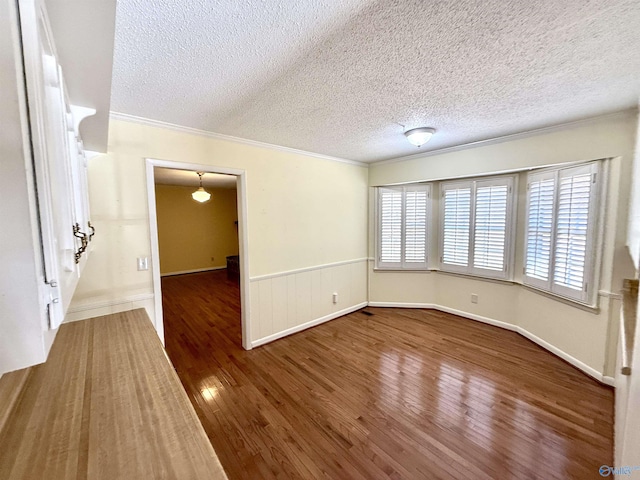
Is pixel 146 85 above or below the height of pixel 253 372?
above

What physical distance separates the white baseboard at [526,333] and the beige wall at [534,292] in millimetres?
24

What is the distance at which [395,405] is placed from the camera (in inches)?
81.5

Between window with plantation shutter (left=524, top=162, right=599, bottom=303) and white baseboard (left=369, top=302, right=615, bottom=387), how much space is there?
621 mm

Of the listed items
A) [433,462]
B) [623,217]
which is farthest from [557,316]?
[433,462]

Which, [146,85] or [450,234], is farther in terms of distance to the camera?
[450,234]

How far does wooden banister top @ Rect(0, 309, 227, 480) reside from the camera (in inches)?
28.9

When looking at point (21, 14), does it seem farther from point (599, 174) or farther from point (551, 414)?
point (599, 174)

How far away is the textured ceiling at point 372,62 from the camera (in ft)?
3.67

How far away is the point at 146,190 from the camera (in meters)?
2.21

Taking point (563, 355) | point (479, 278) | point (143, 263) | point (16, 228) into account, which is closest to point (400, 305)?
point (479, 278)

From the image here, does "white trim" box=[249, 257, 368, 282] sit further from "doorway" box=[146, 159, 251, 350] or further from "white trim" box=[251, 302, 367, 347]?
"white trim" box=[251, 302, 367, 347]

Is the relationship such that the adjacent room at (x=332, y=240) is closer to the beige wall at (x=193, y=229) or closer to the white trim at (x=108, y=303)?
the white trim at (x=108, y=303)

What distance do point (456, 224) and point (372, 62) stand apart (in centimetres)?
297

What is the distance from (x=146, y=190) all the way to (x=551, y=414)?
3.74m
